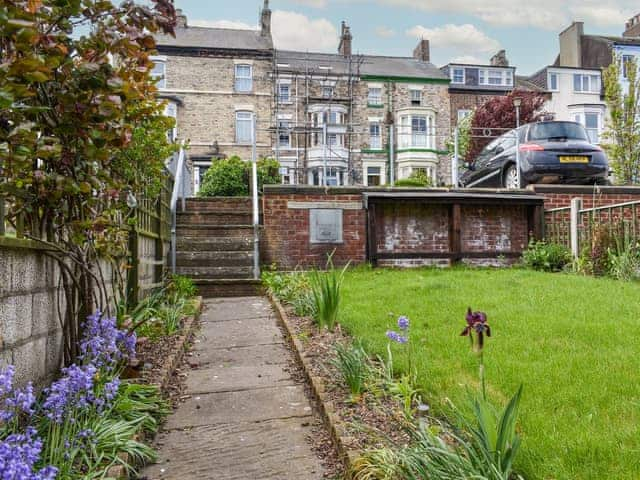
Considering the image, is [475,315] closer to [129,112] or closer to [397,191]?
[129,112]

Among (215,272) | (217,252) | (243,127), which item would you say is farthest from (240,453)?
(243,127)

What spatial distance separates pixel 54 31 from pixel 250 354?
303 centimetres

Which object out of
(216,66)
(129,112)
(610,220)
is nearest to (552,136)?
(610,220)

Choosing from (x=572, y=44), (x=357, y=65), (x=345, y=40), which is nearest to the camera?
(x=357, y=65)

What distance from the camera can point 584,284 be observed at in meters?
6.91

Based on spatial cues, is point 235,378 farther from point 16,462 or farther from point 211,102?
point 211,102

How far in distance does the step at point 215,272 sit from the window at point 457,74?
28.5 metres

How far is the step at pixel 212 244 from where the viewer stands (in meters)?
9.05

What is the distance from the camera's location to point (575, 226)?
381 inches

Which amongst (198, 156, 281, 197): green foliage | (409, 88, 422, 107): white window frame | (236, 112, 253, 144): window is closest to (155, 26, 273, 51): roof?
(236, 112, 253, 144): window

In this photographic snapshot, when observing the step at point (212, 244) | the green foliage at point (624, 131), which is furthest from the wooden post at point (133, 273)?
the green foliage at point (624, 131)

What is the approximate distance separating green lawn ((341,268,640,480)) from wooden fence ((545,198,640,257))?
6.61 ft

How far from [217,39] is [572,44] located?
22954 mm

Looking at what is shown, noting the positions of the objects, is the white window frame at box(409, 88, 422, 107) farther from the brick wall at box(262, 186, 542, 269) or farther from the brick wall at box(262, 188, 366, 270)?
the brick wall at box(262, 188, 366, 270)
